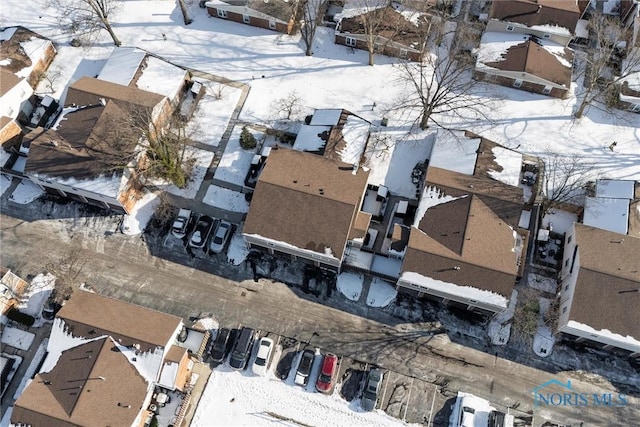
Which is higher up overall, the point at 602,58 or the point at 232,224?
the point at 602,58

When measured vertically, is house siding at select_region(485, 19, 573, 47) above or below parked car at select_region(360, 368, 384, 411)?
above

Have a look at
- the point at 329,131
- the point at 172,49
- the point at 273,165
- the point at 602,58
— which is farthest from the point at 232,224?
the point at 602,58

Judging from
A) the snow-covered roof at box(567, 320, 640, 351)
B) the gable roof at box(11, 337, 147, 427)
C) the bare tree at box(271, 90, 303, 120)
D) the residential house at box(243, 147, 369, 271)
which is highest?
the bare tree at box(271, 90, 303, 120)

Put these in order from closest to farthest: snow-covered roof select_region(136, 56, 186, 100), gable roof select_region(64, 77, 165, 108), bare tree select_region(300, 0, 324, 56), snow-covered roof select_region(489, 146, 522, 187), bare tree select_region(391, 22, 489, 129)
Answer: snow-covered roof select_region(489, 146, 522, 187) < gable roof select_region(64, 77, 165, 108) < snow-covered roof select_region(136, 56, 186, 100) < bare tree select_region(391, 22, 489, 129) < bare tree select_region(300, 0, 324, 56)

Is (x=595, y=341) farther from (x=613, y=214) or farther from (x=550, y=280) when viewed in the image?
(x=613, y=214)

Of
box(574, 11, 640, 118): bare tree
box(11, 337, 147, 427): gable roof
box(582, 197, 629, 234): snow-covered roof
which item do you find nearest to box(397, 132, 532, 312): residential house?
box(582, 197, 629, 234): snow-covered roof

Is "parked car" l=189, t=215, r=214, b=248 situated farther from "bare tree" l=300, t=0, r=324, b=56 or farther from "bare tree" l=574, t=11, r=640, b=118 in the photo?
"bare tree" l=574, t=11, r=640, b=118

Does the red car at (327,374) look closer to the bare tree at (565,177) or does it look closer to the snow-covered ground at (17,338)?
the bare tree at (565,177)
